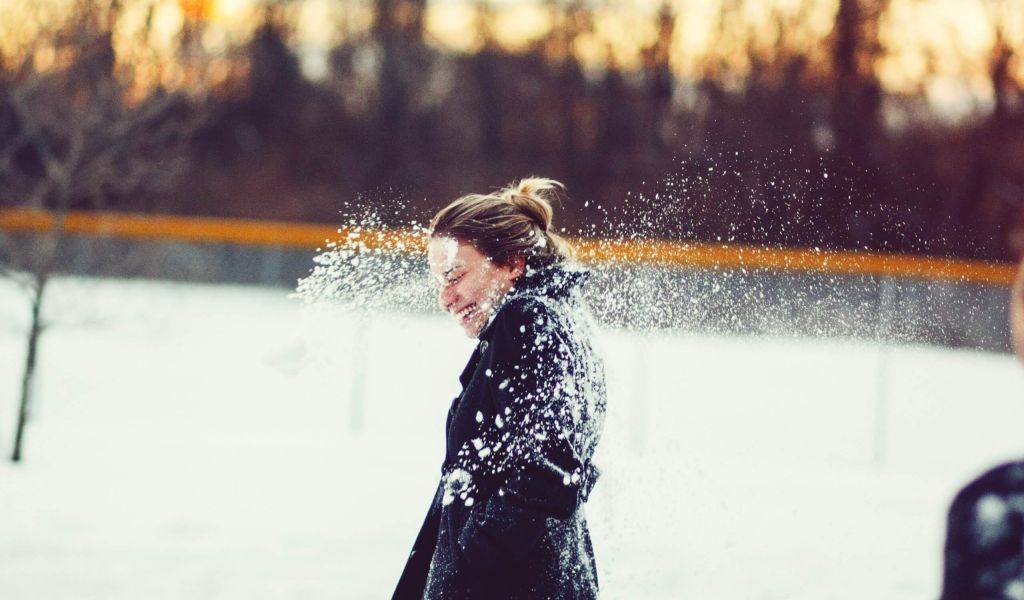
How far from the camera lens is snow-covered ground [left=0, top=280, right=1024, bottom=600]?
477 centimetres

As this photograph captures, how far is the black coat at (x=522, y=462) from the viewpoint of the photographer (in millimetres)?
2080

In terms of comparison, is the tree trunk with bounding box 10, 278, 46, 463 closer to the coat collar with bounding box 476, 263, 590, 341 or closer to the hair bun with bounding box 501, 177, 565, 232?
the hair bun with bounding box 501, 177, 565, 232

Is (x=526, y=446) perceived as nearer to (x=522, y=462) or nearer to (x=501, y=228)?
(x=522, y=462)

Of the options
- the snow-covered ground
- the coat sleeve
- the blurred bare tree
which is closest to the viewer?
the coat sleeve

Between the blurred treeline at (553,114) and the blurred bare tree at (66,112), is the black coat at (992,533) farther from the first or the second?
the blurred treeline at (553,114)

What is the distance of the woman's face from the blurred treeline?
13.9 metres

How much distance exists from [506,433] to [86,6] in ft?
19.8

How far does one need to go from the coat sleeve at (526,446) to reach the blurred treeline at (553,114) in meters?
14.0

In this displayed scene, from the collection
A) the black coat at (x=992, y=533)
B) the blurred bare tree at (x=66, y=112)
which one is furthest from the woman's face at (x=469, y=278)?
the blurred bare tree at (x=66, y=112)

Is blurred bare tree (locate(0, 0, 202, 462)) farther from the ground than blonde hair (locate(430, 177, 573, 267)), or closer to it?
farther from the ground

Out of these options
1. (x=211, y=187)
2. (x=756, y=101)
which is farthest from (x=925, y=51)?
(x=211, y=187)

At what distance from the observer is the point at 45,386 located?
32.0 feet

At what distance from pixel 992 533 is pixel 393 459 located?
21.6 feet

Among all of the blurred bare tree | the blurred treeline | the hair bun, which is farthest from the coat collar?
the blurred treeline
